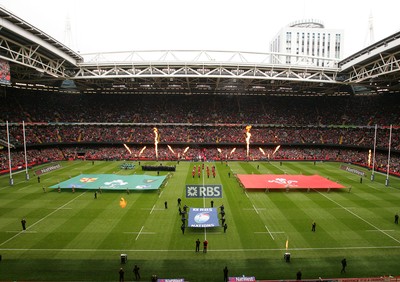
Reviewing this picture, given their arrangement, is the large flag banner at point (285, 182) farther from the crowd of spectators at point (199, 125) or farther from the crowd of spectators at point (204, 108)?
the crowd of spectators at point (204, 108)

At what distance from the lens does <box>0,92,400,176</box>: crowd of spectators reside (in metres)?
→ 56.3

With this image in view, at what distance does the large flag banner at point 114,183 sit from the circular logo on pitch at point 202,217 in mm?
10514

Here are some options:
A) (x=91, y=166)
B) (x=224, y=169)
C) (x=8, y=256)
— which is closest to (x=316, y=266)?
(x=8, y=256)

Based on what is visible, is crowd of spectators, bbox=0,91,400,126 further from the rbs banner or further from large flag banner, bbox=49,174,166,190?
the rbs banner

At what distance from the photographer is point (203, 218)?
21.4 m

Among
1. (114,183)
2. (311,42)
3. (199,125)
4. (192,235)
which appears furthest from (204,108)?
(311,42)

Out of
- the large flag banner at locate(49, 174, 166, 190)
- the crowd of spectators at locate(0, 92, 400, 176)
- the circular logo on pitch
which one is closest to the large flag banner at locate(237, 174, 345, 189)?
the circular logo on pitch

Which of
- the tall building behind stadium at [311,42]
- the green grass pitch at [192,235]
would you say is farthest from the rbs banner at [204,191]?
the tall building behind stadium at [311,42]

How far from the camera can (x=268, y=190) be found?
32.0 m

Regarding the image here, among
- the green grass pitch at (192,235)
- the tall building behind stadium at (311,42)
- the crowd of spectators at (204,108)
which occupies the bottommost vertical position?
the green grass pitch at (192,235)

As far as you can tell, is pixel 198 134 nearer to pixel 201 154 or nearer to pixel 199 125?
pixel 199 125

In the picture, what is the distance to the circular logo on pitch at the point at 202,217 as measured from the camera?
831 inches

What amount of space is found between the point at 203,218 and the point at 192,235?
1.69 metres

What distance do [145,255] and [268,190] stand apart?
18580 millimetres
